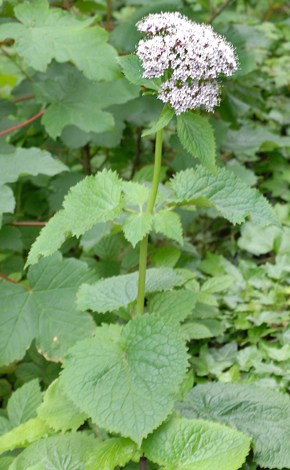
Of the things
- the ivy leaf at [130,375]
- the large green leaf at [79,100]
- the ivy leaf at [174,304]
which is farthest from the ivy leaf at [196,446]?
the large green leaf at [79,100]

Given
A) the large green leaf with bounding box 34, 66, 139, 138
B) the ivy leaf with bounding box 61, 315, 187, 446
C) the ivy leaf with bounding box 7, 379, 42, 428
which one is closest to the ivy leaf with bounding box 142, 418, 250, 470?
the ivy leaf with bounding box 61, 315, 187, 446

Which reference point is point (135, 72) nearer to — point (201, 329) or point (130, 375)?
point (130, 375)

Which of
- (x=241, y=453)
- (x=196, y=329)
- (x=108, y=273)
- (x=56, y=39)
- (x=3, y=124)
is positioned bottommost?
(x=108, y=273)

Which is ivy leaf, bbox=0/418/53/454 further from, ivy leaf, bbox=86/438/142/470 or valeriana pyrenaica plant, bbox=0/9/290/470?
ivy leaf, bbox=86/438/142/470

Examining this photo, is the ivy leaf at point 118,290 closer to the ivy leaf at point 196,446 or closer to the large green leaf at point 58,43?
the ivy leaf at point 196,446

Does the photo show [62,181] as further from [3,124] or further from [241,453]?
[241,453]

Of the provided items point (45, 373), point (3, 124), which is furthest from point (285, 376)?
point (3, 124)
